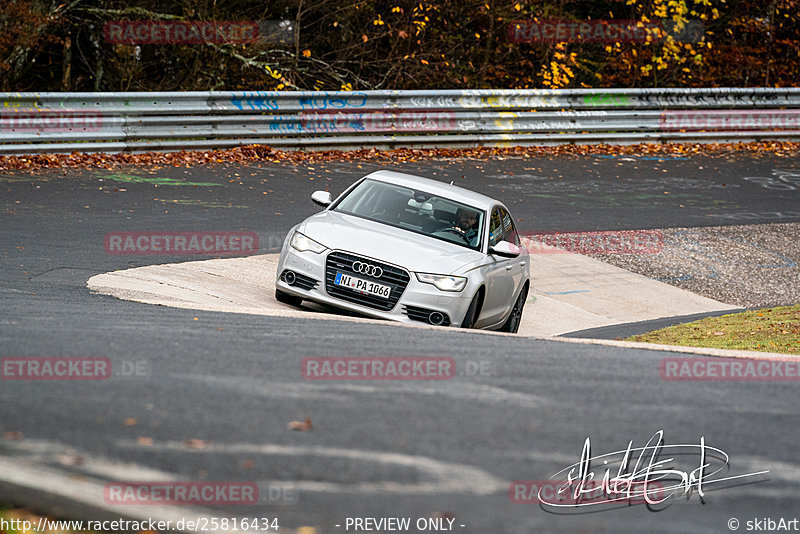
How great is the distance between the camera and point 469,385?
511 cm

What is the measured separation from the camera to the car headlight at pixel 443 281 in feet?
29.1

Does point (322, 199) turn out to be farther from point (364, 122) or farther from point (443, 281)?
point (364, 122)

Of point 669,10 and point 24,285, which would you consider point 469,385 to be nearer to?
point 24,285

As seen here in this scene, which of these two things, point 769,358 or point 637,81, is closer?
point 769,358

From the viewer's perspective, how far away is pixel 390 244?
9.12m

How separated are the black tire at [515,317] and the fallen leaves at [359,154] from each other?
8.02 m

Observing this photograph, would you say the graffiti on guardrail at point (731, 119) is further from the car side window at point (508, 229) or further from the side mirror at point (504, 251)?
the side mirror at point (504, 251)

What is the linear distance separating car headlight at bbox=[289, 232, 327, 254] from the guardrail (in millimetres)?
8120

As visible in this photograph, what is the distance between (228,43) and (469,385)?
17.3 m

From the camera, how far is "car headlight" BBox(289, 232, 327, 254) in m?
9.09

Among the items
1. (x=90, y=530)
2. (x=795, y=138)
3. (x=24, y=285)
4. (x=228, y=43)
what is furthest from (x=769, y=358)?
(x=795, y=138)

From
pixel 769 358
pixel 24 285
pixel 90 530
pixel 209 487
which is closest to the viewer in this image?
pixel 90 530

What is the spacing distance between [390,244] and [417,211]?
98 cm
